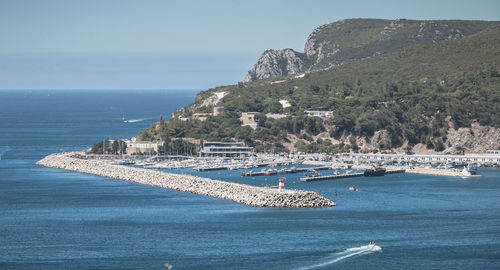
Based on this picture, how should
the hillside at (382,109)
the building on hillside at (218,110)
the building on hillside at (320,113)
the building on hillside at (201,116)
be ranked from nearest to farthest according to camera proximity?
the hillside at (382,109) → the building on hillside at (320,113) → the building on hillside at (201,116) → the building on hillside at (218,110)

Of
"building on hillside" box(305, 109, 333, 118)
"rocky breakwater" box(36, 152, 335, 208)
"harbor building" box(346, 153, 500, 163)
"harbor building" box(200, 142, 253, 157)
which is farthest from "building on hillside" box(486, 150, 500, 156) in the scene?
"rocky breakwater" box(36, 152, 335, 208)

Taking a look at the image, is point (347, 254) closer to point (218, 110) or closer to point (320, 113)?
point (320, 113)

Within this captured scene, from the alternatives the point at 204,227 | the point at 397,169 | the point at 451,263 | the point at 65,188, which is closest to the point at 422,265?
the point at 451,263

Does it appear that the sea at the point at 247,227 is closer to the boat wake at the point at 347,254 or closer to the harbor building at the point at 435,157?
the boat wake at the point at 347,254

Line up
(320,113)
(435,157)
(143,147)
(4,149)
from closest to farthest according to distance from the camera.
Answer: (435,157) → (143,147) → (4,149) → (320,113)

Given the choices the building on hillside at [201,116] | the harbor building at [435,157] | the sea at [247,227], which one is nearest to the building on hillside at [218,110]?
the building on hillside at [201,116]

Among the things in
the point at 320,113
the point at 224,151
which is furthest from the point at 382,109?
the point at 224,151
